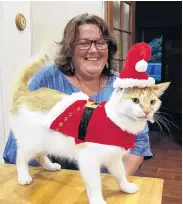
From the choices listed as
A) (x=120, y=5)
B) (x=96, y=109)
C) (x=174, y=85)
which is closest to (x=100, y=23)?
(x=96, y=109)

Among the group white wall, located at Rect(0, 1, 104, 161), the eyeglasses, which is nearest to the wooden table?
the eyeglasses

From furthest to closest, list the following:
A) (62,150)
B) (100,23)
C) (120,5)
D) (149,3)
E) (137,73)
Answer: (149,3)
(120,5)
(100,23)
(62,150)
(137,73)

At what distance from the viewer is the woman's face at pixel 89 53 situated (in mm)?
937

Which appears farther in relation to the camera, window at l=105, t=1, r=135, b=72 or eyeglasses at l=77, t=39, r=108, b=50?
window at l=105, t=1, r=135, b=72

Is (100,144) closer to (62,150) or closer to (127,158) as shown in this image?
(62,150)

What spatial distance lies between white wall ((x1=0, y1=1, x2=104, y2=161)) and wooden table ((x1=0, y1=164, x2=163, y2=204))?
2.42 feet

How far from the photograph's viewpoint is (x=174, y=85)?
10.9 feet

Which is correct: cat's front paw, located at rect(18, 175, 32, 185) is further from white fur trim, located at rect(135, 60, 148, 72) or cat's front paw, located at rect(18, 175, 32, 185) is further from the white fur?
white fur trim, located at rect(135, 60, 148, 72)

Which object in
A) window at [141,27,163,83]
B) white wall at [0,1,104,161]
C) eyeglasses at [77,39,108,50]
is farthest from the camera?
window at [141,27,163,83]

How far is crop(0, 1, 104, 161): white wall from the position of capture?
1552mm

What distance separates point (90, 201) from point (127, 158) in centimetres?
36

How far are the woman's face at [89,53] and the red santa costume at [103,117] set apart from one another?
0.29m

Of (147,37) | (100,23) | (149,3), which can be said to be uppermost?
(149,3)

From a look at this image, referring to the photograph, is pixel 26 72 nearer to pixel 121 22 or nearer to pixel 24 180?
pixel 24 180
